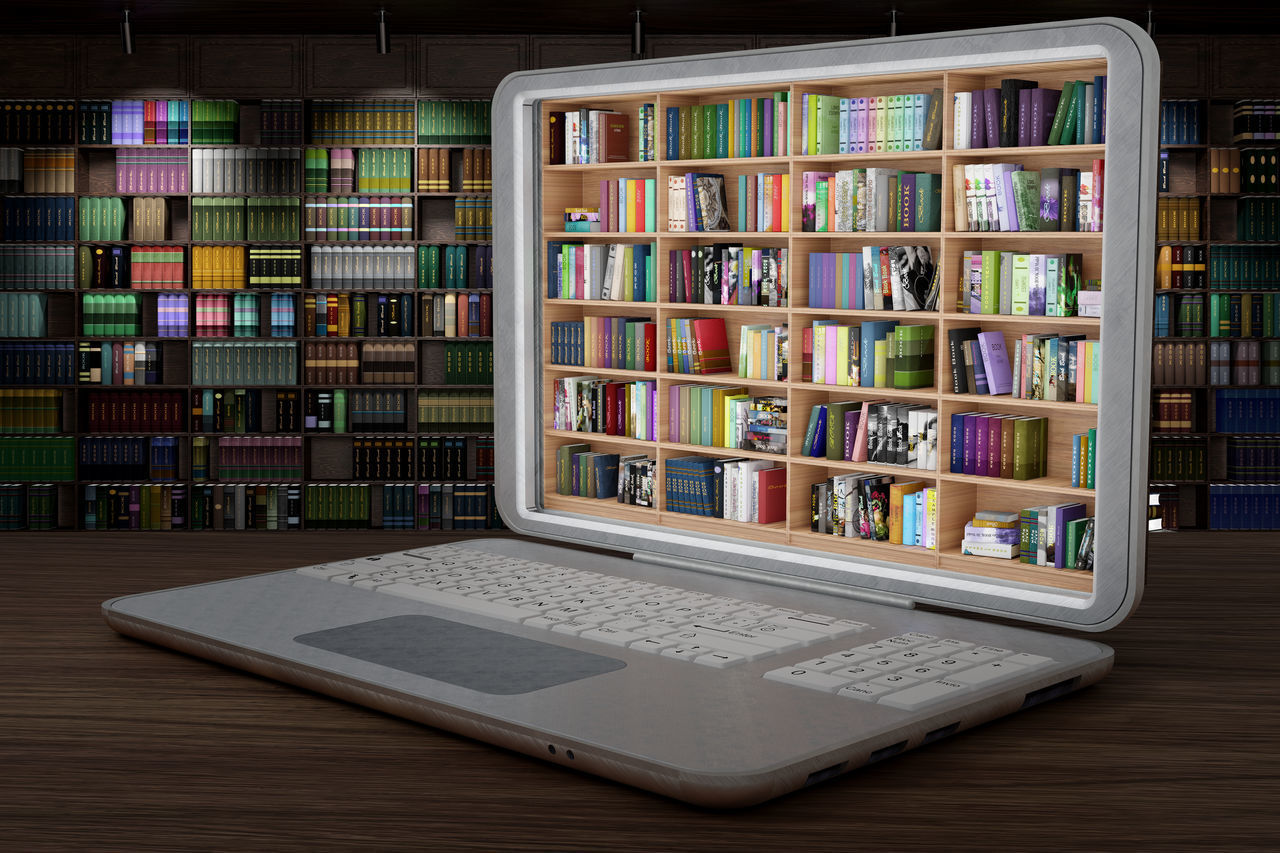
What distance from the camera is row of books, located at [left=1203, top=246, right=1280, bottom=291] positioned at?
22.7 feet

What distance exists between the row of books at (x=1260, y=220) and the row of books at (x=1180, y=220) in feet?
0.76

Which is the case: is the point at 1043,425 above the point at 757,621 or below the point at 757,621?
above

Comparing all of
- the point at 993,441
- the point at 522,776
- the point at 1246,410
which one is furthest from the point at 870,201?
the point at 1246,410

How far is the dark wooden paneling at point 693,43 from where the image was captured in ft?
22.8

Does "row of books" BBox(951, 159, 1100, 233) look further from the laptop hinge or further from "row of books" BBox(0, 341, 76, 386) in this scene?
"row of books" BBox(0, 341, 76, 386)

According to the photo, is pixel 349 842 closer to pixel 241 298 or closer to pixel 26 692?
pixel 26 692

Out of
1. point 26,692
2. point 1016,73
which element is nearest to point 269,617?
point 26,692

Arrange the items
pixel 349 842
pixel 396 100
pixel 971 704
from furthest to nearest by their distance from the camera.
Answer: pixel 396 100 < pixel 971 704 < pixel 349 842

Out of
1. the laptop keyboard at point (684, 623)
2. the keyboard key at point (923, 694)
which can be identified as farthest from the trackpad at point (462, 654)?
the keyboard key at point (923, 694)

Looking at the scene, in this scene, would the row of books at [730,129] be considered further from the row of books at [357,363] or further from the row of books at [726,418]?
the row of books at [357,363]

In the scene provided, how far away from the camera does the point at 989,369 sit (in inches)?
132

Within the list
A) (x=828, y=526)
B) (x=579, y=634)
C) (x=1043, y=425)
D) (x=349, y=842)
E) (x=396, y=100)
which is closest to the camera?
(x=349, y=842)

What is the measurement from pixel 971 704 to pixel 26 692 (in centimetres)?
140

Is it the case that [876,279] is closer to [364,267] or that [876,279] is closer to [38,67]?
[364,267]
